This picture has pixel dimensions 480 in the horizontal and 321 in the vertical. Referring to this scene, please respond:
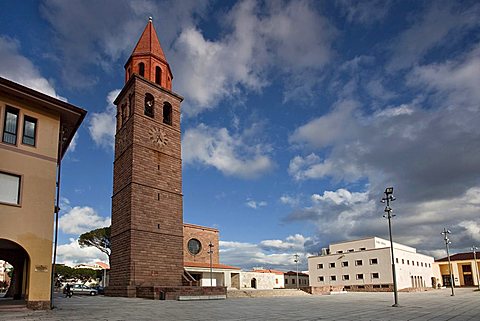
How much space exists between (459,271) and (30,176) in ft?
284

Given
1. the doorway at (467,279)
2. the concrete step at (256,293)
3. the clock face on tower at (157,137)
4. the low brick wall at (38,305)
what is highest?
the clock face on tower at (157,137)

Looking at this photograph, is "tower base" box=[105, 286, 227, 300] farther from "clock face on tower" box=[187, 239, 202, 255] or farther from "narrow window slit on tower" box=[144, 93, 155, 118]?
"clock face on tower" box=[187, 239, 202, 255]

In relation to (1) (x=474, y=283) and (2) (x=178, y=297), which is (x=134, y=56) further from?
(1) (x=474, y=283)

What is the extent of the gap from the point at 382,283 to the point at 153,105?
43.7m

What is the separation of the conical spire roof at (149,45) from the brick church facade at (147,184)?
0.10m

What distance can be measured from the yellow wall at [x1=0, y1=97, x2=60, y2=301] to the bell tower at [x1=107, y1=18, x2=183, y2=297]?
12746 millimetres

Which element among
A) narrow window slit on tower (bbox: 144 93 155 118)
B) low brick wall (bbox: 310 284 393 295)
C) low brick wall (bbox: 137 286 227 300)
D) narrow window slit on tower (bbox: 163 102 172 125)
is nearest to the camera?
low brick wall (bbox: 137 286 227 300)

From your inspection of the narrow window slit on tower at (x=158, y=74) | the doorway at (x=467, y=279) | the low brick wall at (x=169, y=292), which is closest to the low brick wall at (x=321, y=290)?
the low brick wall at (x=169, y=292)

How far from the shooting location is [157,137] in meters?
34.9

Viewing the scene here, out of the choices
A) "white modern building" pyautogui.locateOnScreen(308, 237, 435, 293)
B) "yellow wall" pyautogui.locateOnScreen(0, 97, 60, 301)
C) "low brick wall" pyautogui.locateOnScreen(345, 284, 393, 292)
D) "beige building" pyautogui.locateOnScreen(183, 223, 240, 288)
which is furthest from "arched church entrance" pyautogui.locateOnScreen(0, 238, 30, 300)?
"low brick wall" pyautogui.locateOnScreen(345, 284, 393, 292)

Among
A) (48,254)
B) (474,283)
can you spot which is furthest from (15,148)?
(474,283)

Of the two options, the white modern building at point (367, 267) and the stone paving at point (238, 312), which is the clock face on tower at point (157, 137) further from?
the white modern building at point (367, 267)

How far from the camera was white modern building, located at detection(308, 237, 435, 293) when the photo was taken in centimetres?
5900

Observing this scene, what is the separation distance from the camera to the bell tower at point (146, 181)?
3041 cm
